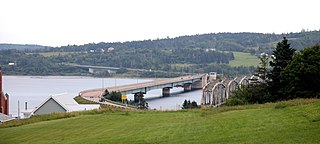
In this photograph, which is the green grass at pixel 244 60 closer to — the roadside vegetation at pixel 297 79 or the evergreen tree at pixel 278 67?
the evergreen tree at pixel 278 67

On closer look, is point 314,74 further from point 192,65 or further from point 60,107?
point 192,65

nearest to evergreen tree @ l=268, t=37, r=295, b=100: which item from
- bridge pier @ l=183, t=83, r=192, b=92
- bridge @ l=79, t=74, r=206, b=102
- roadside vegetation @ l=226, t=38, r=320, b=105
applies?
roadside vegetation @ l=226, t=38, r=320, b=105

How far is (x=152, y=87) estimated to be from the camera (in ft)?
344

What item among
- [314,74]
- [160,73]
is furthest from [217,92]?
[160,73]

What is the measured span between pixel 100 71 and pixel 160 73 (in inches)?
798

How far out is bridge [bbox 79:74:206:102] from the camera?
89.8m

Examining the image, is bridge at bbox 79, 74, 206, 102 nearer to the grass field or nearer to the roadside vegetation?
the roadside vegetation

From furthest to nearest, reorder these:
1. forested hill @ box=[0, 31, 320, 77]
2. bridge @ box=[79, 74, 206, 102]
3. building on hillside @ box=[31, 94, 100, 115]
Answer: forested hill @ box=[0, 31, 320, 77] < bridge @ box=[79, 74, 206, 102] < building on hillside @ box=[31, 94, 100, 115]

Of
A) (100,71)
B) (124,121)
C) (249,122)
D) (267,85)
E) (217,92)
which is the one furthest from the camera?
(100,71)

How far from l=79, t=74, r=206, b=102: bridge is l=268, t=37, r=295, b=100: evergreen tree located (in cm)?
3767

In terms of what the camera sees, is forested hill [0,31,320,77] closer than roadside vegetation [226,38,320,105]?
No

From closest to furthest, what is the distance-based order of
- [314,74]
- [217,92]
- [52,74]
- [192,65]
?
1. [314,74]
2. [217,92]
3. [52,74]
4. [192,65]

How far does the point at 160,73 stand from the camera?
162 m

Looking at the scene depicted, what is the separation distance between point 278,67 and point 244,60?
132m
